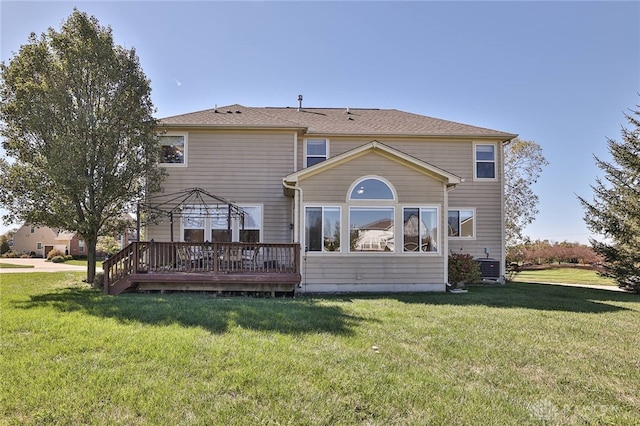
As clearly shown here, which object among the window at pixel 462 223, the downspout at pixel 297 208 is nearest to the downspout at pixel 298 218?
the downspout at pixel 297 208

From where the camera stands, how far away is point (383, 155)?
10344 millimetres

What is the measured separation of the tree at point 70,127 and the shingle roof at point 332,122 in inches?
73.3

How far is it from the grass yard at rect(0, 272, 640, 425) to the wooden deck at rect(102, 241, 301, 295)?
242 centimetres

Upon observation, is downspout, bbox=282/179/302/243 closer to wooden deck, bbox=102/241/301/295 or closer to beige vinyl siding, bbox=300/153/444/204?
beige vinyl siding, bbox=300/153/444/204

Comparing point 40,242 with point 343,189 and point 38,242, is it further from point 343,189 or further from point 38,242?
point 343,189

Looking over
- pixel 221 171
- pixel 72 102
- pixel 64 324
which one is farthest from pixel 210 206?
pixel 64 324

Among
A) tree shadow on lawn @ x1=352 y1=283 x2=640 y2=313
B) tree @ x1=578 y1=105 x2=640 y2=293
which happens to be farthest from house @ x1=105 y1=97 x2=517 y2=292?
tree @ x1=578 y1=105 x2=640 y2=293

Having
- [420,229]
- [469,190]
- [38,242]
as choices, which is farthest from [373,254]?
[38,242]

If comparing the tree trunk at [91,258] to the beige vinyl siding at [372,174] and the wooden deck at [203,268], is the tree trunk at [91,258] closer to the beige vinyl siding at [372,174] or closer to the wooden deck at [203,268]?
the wooden deck at [203,268]

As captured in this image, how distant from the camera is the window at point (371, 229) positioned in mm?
10188

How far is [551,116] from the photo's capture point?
1622cm

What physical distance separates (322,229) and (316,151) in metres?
4.13

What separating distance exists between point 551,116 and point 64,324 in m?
19.0

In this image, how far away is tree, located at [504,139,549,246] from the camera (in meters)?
20.6
